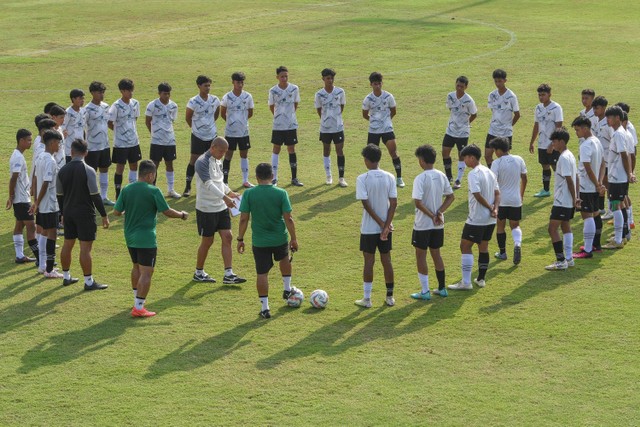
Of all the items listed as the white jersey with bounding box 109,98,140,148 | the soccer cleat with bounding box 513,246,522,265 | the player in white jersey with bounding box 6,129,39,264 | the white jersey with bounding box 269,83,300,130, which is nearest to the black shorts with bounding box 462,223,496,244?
the soccer cleat with bounding box 513,246,522,265

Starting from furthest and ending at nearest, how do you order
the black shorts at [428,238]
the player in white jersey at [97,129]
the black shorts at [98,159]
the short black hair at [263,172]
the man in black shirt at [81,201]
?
the black shorts at [98,159] → the player in white jersey at [97,129] → the man in black shirt at [81,201] → the black shorts at [428,238] → the short black hair at [263,172]

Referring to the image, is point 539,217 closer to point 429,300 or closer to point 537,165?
point 537,165

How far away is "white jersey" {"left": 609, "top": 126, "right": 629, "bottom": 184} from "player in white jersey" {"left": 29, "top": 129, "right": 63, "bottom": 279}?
9.46 m

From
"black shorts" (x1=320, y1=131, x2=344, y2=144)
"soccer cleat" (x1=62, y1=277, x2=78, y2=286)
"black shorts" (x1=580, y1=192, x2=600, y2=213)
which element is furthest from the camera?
"black shorts" (x1=320, y1=131, x2=344, y2=144)

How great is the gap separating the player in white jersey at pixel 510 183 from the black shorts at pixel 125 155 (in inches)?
312

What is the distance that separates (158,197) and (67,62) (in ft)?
74.4

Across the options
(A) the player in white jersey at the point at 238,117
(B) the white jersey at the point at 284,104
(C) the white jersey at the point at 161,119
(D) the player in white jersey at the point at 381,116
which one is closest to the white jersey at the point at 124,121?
(C) the white jersey at the point at 161,119

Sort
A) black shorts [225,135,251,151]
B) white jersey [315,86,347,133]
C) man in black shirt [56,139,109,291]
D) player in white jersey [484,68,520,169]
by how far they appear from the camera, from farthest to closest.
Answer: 1. white jersey [315,86,347,133]
2. black shorts [225,135,251,151]
3. player in white jersey [484,68,520,169]
4. man in black shirt [56,139,109,291]

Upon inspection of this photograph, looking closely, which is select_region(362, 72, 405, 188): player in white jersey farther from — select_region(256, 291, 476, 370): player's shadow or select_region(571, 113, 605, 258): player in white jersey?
select_region(256, 291, 476, 370): player's shadow

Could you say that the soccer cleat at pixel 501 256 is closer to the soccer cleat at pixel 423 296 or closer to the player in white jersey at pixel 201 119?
the soccer cleat at pixel 423 296

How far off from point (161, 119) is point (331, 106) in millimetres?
3761

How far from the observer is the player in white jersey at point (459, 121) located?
21359 mm

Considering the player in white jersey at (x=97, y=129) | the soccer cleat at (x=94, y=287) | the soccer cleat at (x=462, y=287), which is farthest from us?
the player in white jersey at (x=97, y=129)

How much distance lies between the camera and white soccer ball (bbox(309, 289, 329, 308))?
48.1ft
